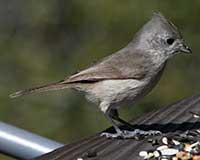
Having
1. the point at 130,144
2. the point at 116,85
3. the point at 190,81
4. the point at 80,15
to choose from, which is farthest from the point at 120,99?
the point at 80,15

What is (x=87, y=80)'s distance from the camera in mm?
4258

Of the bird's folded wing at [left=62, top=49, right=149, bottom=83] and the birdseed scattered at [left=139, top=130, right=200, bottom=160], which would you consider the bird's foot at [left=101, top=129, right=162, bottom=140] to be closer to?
the birdseed scattered at [left=139, top=130, right=200, bottom=160]

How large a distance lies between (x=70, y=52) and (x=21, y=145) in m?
4.35

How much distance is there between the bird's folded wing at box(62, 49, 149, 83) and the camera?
425 centimetres

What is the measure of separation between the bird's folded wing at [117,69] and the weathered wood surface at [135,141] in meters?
0.23

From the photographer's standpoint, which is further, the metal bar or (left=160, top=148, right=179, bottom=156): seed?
the metal bar

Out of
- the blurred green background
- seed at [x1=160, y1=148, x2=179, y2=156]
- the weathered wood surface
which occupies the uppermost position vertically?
the blurred green background

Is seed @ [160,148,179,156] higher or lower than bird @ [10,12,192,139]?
lower

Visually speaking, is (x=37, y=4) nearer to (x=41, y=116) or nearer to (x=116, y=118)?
(x=41, y=116)

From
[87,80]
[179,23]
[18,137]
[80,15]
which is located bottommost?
[18,137]

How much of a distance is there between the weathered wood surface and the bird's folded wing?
0.23m

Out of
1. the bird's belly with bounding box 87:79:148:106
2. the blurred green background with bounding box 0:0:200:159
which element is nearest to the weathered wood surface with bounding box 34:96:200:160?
the bird's belly with bounding box 87:79:148:106

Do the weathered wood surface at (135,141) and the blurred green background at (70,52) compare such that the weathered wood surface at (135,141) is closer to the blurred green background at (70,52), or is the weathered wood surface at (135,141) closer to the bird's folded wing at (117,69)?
the bird's folded wing at (117,69)

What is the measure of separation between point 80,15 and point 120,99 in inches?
143
